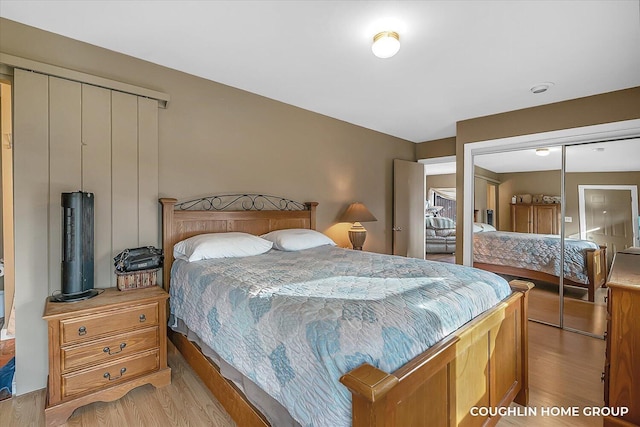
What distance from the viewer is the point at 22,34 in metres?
2.02

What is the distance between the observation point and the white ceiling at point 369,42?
1849mm

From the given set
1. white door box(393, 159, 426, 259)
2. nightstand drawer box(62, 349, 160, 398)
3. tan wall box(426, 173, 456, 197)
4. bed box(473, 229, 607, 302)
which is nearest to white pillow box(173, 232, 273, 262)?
nightstand drawer box(62, 349, 160, 398)

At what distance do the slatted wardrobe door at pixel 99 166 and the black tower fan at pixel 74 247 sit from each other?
0.28 metres

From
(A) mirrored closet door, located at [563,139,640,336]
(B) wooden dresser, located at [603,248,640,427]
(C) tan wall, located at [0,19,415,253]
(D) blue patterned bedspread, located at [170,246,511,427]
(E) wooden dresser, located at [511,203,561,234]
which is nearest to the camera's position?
(D) blue patterned bedspread, located at [170,246,511,427]

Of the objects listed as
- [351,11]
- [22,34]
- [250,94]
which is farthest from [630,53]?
[22,34]

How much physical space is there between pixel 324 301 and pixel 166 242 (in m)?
1.81

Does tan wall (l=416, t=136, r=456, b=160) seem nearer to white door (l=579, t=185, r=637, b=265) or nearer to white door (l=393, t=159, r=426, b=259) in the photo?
white door (l=393, t=159, r=426, b=259)

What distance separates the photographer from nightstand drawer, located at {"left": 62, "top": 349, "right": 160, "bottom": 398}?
1743 millimetres

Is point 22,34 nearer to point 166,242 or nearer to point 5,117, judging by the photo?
point 5,117

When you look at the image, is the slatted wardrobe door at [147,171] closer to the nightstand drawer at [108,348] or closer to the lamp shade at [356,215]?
the nightstand drawer at [108,348]

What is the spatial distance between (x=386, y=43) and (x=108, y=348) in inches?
106

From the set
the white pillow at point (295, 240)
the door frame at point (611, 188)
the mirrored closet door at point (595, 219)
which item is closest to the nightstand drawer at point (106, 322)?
the white pillow at point (295, 240)

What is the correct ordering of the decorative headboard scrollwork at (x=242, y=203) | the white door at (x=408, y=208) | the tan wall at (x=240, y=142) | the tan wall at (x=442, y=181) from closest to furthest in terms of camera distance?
the tan wall at (x=240, y=142), the decorative headboard scrollwork at (x=242, y=203), the white door at (x=408, y=208), the tan wall at (x=442, y=181)

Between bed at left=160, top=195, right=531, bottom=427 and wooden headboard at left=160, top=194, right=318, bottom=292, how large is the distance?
0.01 metres
